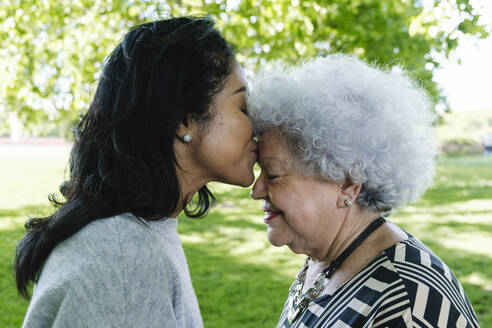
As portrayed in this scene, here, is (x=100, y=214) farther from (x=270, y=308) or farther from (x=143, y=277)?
(x=270, y=308)

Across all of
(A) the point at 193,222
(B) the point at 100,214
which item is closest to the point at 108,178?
(B) the point at 100,214

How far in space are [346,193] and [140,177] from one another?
870 mm

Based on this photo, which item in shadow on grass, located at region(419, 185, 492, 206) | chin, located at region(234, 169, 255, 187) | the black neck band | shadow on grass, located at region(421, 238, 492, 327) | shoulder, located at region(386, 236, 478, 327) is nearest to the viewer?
shoulder, located at region(386, 236, 478, 327)

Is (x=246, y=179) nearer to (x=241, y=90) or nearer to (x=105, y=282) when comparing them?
(x=241, y=90)

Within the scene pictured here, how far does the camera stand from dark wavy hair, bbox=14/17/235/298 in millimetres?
1678

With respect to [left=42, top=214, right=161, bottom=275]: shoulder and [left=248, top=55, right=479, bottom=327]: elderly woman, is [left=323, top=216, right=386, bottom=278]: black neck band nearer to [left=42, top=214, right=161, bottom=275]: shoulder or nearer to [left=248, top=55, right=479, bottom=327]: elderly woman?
[left=248, top=55, right=479, bottom=327]: elderly woman

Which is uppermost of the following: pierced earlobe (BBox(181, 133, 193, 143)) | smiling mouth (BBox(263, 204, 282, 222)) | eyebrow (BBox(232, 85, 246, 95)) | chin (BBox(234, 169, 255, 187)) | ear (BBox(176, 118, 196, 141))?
eyebrow (BBox(232, 85, 246, 95))

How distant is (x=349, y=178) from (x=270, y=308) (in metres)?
3.40

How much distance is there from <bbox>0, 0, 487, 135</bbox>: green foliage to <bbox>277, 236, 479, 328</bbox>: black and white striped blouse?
4.53 meters

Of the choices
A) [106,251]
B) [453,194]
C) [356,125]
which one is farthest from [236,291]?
[453,194]

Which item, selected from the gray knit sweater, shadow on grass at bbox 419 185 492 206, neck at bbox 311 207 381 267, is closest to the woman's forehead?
neck at bbox 311 207 381 267

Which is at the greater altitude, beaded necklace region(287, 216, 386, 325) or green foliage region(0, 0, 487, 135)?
green foliage region(0, 0, 487, 135)

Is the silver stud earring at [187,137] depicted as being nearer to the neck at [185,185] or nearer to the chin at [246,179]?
the neck at [185,185]

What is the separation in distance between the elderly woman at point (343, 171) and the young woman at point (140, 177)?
0.18m
